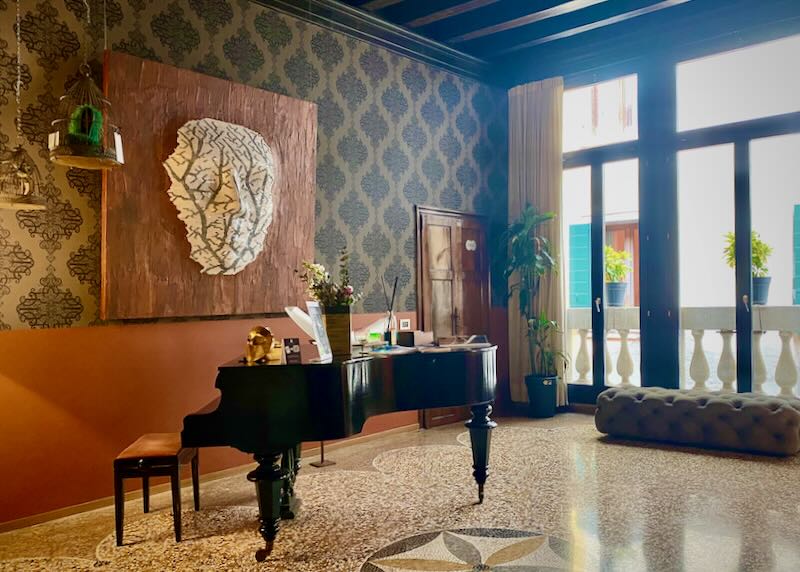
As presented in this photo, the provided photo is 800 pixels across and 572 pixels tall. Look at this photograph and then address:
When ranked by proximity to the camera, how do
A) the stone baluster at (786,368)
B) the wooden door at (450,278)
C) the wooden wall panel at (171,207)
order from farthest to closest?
1. the wooden door at (450,278)
2. the stone baluster at (786,368)
3. the wooden wall panel at (171,207)

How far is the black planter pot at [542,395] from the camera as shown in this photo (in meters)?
6.38

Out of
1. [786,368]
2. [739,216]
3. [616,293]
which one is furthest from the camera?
[616,293]

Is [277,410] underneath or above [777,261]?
underneath

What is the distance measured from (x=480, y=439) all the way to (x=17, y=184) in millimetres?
2889

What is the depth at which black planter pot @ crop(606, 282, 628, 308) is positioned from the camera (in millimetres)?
6457

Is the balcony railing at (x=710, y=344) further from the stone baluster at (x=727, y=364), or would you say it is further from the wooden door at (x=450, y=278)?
the wooden door at (x=450, y=278)

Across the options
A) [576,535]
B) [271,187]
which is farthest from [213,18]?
[576,535]

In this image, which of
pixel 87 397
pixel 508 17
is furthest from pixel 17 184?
pixel 508 17

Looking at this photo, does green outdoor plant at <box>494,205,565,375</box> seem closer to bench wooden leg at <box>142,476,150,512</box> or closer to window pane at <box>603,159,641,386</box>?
window pane at <box>603,159,641,386</box>

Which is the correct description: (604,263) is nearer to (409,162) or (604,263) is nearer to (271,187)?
(409,162)

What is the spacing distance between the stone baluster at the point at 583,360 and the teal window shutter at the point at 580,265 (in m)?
0.32

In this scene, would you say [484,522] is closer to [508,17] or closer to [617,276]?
[617,276]

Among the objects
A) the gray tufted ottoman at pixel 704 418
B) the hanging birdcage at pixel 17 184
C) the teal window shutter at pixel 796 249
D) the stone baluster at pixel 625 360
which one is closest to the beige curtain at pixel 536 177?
the stone baluster at pixel 625 360

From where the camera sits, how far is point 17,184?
3.37 metres
